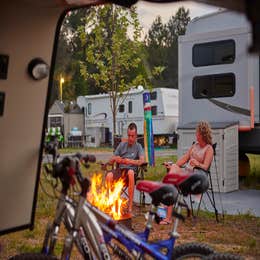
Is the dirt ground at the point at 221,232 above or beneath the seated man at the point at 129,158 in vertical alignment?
beneath

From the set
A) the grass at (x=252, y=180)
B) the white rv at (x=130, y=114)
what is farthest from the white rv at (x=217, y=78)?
the white rv at (x=130, y=114)

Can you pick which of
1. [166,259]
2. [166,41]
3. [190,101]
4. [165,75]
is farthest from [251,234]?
[165,75]

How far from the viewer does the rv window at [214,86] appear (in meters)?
9.08

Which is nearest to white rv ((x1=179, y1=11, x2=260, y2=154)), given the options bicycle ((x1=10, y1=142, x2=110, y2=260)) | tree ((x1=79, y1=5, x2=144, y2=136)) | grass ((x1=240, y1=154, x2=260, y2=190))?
grass ((x1=240, y1=154, x2=260, y2=190))

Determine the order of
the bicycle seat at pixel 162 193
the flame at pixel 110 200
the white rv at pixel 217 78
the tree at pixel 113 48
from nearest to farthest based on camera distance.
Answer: the bicycle seat at pixel 162 193
the flame at pixel 110 200
the white rv at pixel 217 78
the tree at pixel 113 48

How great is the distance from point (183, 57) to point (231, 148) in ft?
6.91

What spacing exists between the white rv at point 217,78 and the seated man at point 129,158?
2799 mm

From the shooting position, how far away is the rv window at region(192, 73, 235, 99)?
29.8 feet

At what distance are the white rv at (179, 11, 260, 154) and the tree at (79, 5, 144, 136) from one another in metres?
1.10

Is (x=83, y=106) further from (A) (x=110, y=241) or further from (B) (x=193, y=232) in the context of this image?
(A) (x=110, y=241)

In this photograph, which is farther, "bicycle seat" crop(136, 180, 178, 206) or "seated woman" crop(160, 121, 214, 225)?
"seated woman" crop(160, 121, 214, 225)

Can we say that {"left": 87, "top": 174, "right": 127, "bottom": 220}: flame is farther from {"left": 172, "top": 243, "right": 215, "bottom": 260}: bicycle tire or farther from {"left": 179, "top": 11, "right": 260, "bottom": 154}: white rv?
{"left": 179, "top": 11, "right": 260, "bottom": 154}: white rv

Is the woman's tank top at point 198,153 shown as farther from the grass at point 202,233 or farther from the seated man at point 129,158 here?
the grass at point 202,233

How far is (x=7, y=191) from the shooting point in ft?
10.6
